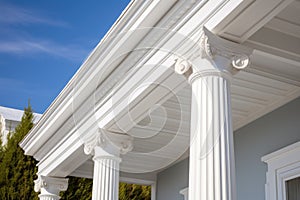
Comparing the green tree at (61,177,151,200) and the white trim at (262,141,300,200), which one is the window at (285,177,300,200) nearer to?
the white trim at (262,141,300,200)

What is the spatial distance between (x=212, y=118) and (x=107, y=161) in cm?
259

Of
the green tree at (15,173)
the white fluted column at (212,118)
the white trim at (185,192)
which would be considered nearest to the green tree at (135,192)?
the green tree at (15,173)

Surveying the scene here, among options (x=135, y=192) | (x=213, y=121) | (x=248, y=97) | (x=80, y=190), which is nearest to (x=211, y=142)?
(x=213, y=121)

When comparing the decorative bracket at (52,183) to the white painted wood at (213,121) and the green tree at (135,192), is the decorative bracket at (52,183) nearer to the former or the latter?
the white painted wood at (213,121)

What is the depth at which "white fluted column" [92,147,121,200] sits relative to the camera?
6258 mm

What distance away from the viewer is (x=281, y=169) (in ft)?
19.7

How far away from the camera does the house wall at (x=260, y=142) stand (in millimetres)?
5996

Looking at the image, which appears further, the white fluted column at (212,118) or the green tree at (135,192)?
the green tree at (135,192)

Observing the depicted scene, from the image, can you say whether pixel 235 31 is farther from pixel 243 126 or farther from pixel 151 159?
pixel 151 159

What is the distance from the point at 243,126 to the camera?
6922 mm

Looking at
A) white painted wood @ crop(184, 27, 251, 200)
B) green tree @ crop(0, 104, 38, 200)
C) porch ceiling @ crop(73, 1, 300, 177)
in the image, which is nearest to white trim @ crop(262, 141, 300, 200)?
porch ceiling @ crop(73, 1, 300, 177)

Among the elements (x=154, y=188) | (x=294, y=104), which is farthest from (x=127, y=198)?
(x=294, y=104)

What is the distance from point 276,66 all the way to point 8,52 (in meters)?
16.7

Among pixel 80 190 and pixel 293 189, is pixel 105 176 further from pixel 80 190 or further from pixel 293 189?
pixel 80 190
